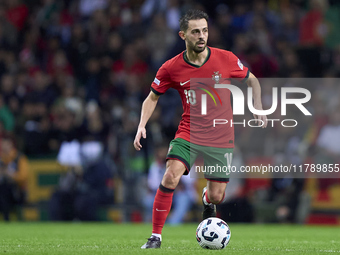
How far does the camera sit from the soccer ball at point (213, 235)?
649cm

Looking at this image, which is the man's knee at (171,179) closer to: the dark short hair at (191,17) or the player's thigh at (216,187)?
the player's thigh at (216,187)

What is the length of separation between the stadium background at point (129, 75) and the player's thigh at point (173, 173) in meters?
6.01

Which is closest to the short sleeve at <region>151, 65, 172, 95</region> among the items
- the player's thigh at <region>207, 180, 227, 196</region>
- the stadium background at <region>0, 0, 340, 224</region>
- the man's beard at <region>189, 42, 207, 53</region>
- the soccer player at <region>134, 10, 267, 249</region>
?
the soccer player at <region>134, 10, 267, 249</region>

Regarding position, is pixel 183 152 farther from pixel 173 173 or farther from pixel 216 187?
pixel 216 187

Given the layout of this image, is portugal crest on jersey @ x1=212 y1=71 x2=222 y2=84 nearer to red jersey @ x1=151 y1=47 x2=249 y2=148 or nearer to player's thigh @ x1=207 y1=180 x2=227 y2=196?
red jersey @ x1=151 y1=47 x2=249 y2=148

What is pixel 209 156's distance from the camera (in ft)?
23.2

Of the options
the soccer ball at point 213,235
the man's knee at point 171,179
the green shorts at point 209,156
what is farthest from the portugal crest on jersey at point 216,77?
the soccer ball at point 213,235

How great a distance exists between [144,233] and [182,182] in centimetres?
296

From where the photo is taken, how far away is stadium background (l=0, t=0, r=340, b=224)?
1287cm

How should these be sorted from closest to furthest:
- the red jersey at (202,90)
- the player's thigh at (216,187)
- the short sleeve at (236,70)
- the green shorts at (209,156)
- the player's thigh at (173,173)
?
the player's thigh at (173,173)
the green shorts at (209,156)
the red jersey at (202,90)
the short sleeve at (236,70)
the player's thigh at (216,187)

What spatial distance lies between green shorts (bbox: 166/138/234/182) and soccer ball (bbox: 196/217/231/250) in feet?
2.03

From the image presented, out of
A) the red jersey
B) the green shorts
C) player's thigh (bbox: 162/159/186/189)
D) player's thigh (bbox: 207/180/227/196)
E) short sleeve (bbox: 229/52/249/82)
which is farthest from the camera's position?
player's thigh (bbox: 207/180/227/196)

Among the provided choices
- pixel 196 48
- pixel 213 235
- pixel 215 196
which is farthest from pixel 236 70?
pixel 213 235

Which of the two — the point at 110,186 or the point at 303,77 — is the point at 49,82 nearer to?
the point at 110,186
